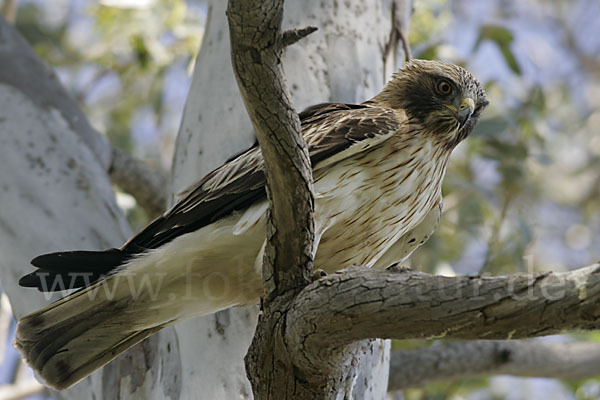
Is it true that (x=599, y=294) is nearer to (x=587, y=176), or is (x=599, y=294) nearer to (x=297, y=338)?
(x=297, y=338)

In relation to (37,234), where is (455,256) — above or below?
below

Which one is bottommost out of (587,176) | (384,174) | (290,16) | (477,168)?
(587,176)

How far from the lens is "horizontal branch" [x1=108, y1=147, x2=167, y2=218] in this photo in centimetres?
458

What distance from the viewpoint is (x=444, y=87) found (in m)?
3.50

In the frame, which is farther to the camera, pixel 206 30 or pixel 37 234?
pixel 206 30

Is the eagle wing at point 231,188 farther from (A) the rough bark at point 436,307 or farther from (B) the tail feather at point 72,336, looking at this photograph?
(A) the rough bark at point 436,307

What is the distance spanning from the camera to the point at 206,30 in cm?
391

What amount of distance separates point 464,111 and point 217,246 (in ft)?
4.58

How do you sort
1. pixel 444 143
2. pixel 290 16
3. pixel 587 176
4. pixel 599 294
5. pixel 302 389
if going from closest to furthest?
pixel 599 294 < pixel 302 389 < pixel 444 143 < pixel 290 16 < pixel 587 176

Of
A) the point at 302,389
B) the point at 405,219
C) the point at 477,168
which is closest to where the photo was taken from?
the point at 302,389

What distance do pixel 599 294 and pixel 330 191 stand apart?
133 cm

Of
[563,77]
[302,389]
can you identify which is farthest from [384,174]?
[563,77]

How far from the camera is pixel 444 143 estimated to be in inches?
132

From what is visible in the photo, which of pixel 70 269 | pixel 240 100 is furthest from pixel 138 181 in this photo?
pixel 70 269
